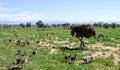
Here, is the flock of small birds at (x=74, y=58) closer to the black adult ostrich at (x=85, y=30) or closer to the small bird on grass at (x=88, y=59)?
the small bird on grass at (x=88, y=59)

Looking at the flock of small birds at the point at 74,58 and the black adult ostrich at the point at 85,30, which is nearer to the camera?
the flock of small birds at the point at 74,58

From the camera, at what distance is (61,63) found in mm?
19656

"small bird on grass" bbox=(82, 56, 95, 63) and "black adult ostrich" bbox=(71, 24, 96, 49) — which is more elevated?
"black adult ostrich" bbox=(71, 24, 96, 49)

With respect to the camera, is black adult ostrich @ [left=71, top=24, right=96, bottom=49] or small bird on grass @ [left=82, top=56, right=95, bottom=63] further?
black adult ostrich @ [left=71, top=24, right=96, bottom=49]

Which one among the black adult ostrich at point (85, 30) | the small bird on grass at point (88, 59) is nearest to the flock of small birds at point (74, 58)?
the small bird on grass at point (88, 59)

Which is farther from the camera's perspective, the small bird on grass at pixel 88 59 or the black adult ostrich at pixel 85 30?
the black adult ostrich at pixel 85 30

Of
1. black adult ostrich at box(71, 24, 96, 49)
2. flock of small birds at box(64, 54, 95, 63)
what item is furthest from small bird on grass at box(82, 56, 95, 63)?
black adult ostrich at box(71, 24, 96, 49)

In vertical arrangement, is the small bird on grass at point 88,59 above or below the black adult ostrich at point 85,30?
below

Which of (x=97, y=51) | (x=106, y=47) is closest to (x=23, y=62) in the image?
(x=97, y=51)

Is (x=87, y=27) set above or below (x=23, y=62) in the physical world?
above

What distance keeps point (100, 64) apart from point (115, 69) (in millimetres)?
1313

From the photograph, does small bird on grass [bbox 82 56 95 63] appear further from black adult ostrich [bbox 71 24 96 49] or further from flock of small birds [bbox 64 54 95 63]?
black adult ostrich [bbox 71 24 96 49]

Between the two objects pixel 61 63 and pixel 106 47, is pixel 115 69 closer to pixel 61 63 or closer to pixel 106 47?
pixel 61 63

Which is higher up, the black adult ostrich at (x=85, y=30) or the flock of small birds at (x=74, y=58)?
the black adult ostrich at (x=85, y=30)
